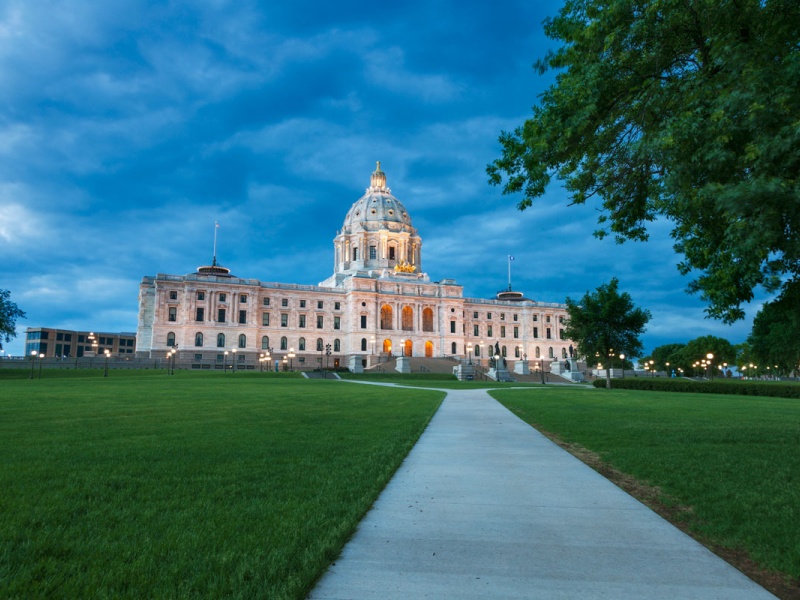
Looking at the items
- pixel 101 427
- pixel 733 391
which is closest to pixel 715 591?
pixel 101 427

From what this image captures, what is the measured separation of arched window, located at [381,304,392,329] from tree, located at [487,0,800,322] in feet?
305

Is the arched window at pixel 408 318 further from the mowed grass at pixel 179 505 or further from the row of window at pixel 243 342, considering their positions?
the mowed grass at pixel 179 505

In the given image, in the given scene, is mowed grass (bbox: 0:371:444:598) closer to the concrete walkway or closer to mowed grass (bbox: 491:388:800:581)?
the concrete walkway

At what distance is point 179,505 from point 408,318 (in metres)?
100

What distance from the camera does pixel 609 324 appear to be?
2016 inches

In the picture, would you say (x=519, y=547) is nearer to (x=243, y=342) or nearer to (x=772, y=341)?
(x=772, y=341)

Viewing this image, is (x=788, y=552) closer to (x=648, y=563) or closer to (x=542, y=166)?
(x=648, y=563)

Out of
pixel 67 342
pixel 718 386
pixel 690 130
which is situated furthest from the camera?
pixel 67 342

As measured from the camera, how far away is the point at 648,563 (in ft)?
14.6

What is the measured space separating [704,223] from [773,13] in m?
3.18

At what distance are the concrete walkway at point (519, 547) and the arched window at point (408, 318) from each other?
96.6 metres

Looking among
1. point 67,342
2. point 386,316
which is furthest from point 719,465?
point 67,342

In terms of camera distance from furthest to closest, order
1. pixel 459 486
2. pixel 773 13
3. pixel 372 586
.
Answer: pixel 773 13 < pixel 459 486 < pixel 372 586

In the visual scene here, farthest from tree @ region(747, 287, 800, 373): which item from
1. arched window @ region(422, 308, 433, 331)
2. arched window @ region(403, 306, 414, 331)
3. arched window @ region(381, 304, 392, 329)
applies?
arched window @ region(381, 304, 392, 329)
